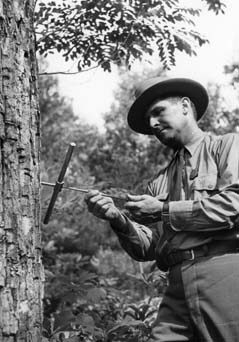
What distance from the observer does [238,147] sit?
292cm

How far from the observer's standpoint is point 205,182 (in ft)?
9.61

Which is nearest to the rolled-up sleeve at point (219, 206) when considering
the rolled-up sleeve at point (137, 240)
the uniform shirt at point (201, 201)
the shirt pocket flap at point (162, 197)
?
the uniform shirt at point (201, 201)

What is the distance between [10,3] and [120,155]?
51.3ft

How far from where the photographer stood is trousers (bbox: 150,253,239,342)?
8.90ft

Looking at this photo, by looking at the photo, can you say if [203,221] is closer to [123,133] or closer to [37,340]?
[37,340]

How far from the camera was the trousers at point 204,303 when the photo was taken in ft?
8.90

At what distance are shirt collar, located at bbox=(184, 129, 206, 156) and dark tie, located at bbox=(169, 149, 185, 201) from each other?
0.15 ft

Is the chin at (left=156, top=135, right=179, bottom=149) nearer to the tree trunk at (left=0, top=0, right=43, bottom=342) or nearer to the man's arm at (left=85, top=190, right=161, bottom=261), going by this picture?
the man's arm at (left=85, top=190, right=161, bottom=261)

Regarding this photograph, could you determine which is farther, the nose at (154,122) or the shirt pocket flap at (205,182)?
the nose at (154,122)

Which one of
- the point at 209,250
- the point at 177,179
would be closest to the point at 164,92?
the point at 177,179

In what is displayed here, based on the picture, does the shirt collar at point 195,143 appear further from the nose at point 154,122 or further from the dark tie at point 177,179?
the nose at point 154,122

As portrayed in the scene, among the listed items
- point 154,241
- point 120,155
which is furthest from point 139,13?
point 120,155

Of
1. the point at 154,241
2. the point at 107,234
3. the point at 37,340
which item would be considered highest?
the point at 154,241

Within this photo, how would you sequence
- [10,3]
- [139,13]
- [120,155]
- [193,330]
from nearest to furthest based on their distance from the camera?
1. [10,3]
2. [193,330]
3. [139,13]
4. [120,155]
